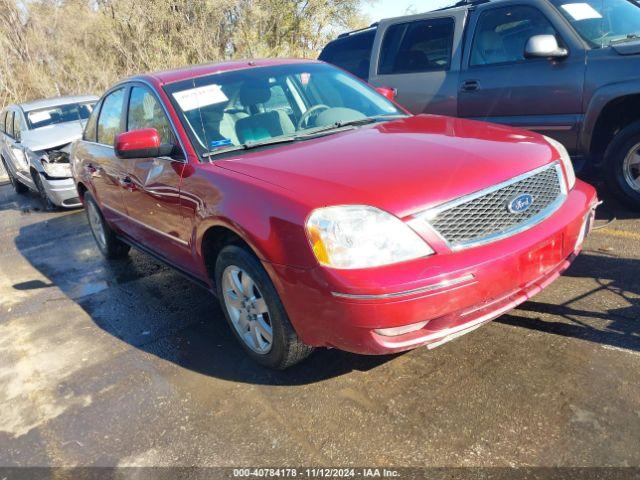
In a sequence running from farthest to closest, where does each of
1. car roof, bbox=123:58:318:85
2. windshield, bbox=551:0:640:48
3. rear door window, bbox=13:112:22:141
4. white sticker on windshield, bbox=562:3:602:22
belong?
1. rear door window, bbox=13:112:22:141
2. white sticker on windshield, bbox=562:3:602:22
3. windshield, bbox=551:0:640:48
4. car roof, bbox=123:58:318:85

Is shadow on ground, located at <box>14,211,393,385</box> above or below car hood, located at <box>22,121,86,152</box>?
below

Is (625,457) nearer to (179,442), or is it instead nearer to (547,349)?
(547,349)

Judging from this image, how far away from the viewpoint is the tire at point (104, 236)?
5.39 m

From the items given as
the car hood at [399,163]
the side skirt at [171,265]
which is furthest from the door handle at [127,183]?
the car hood at [399,163]

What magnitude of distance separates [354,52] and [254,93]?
3.25 metres

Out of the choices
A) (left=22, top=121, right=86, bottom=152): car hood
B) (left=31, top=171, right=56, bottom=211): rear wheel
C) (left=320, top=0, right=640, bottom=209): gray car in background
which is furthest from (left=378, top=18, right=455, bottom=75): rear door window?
(left=31, top=171, right=56, bottom=211): rear wheel

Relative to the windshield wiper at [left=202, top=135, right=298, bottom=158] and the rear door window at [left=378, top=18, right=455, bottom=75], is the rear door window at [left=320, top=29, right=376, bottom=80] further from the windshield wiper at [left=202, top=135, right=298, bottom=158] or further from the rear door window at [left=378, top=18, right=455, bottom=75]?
the windshield wiper at [left=202, top=135, right=298, bottom=158]

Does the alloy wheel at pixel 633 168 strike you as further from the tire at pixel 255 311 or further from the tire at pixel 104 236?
the tire at pixel 104 236

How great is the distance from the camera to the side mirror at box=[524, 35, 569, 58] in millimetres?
4617

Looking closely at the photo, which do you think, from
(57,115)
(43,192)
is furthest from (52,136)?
(57,115)

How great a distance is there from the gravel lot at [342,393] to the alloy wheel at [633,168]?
60cm

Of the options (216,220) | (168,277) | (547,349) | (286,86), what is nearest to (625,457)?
(547,349)

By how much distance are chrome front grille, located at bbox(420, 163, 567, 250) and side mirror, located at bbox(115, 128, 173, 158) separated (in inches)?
71.5

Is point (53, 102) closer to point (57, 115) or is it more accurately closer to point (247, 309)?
point (57, 115)
